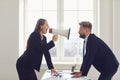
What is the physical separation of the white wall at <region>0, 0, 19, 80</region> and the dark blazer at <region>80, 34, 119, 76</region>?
2.04 m

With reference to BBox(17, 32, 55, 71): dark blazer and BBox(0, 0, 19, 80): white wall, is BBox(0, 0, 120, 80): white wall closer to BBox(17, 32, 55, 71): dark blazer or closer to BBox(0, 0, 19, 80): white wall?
BBox(0, 0, 19, 80): white wall

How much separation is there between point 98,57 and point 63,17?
2231 mm

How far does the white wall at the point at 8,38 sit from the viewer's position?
202 inches

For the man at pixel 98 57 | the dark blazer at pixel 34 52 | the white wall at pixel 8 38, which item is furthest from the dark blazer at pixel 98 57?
the white wall at pixel 8 38

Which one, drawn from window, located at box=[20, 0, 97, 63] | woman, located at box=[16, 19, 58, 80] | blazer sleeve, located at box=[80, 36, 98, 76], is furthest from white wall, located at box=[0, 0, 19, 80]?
blazer sleeve, located at box=[80, 36, 98, 76]

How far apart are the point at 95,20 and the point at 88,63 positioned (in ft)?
7.39

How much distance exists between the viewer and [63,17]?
5.51 meters

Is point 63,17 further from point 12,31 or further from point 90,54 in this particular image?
point 90,54

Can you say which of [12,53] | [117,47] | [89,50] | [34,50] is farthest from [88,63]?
[12,53]

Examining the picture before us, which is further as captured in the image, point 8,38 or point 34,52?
point 8,38

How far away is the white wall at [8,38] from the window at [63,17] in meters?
0.36

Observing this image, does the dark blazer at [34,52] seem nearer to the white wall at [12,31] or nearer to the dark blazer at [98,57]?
the dark blazer at [98,57]

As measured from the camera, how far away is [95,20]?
213 inches

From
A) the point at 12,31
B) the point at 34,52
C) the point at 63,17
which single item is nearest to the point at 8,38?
the point at 12,31
